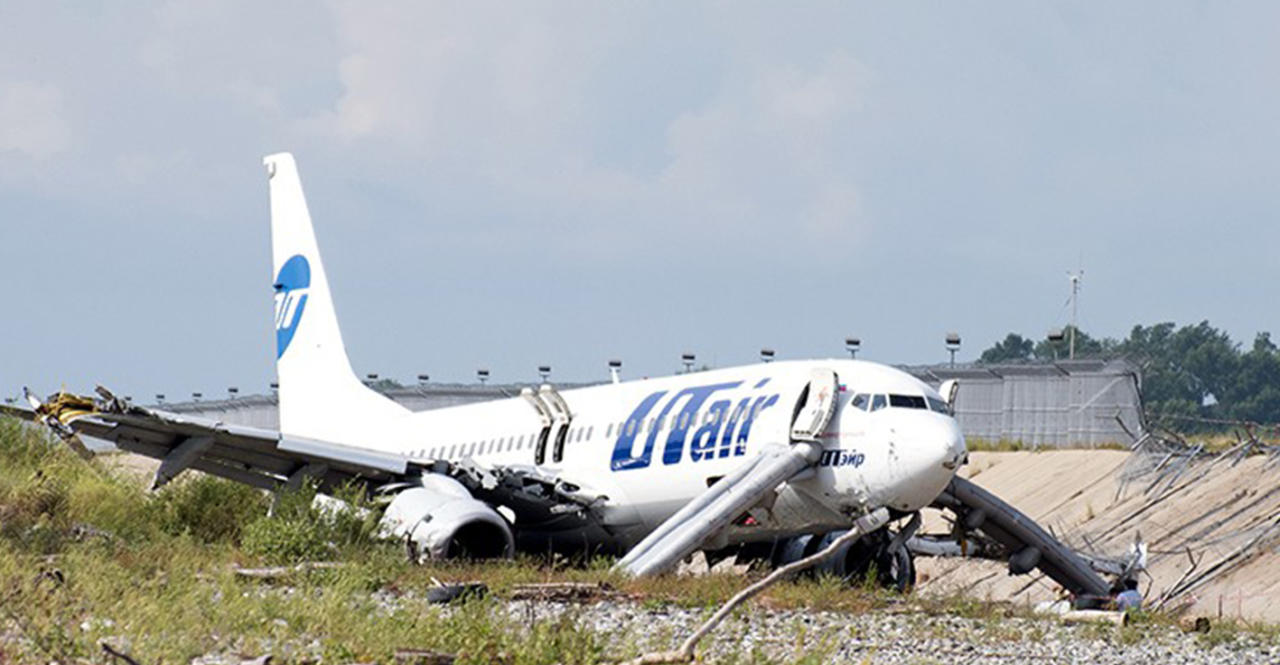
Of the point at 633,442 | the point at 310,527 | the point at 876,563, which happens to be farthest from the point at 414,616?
the point at 876,563

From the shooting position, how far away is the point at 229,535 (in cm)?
3306

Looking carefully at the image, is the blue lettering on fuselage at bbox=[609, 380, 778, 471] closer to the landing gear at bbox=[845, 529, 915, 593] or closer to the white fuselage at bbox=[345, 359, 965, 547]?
the white fuselage at bbox=[345, 359, 965, 547]

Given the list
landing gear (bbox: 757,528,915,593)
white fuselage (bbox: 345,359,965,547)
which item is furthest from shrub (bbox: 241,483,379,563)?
landing gear (bbox: 757,528,915,593)

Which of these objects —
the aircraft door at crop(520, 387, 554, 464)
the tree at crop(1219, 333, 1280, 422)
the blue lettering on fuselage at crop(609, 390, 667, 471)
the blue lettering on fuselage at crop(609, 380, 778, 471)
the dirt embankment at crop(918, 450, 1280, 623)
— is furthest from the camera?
the tree at crop(1219, 333, 1280, 422)

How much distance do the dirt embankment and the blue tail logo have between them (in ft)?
40.9

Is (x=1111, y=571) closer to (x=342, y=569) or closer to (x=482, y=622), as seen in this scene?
(x=342, y=569)

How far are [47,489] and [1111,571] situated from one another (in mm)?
17460

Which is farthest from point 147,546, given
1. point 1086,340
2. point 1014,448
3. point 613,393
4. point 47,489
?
point 1086,340

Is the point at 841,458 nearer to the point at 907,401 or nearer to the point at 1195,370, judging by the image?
the point at 907,401

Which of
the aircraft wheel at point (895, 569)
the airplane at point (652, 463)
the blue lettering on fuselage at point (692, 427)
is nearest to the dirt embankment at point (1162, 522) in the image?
the aircraft wheel at point (895, 569)

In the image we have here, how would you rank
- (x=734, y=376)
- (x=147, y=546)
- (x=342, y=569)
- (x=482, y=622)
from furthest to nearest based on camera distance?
(x=734, y=376) < (x=147, y=546) < (x=342, y=569) < (x=482, y=622)

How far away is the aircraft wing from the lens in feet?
86.1

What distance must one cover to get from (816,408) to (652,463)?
2.86 metres

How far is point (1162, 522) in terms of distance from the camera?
35406 millimetres
